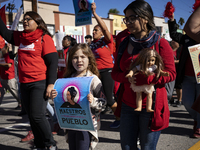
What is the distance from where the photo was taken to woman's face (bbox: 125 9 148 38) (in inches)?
74.8

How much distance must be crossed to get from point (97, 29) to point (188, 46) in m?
1.81

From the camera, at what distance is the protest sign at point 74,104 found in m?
2.06

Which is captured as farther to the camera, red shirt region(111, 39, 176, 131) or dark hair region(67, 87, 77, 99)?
dark hair region(67, 87, 77, 99)

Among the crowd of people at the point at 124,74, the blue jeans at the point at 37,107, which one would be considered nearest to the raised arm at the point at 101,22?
the crowd of people at the point at 124,74

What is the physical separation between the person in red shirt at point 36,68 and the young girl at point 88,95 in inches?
21.7

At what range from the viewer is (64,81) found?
2.23 meters

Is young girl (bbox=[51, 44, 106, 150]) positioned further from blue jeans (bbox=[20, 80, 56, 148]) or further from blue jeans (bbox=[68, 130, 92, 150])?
blue jeans (bbox=[20, 80, 56, 148])

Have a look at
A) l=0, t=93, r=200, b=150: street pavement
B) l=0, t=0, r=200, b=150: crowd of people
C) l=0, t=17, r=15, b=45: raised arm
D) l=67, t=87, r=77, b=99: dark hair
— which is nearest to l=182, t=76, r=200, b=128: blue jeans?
l=0, t=93, r=200, b=150: street pavement

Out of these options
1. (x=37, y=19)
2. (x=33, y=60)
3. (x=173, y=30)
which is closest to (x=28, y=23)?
(x=37, y=19)

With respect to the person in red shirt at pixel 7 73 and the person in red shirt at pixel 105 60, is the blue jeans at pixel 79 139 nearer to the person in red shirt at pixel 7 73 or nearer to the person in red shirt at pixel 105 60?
the person in red shirt at pixel 105 60

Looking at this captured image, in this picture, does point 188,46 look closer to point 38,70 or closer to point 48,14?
point 38,70

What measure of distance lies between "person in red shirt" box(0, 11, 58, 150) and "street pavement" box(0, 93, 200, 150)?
836mm

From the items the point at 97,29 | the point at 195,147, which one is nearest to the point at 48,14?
the point at 97,29

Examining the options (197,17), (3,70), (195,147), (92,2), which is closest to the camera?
(197,17)
